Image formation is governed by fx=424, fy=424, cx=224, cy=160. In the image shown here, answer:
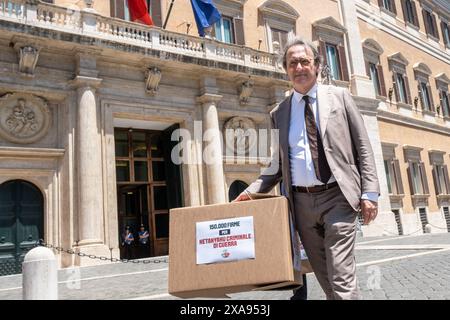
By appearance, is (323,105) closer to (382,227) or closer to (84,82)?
(84,82)

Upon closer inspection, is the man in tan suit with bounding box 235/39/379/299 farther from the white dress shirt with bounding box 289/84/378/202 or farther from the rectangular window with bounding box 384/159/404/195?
the rectangular window with bounding box 384/159/404/195

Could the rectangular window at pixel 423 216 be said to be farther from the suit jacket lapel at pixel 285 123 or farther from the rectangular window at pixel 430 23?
the suit jacket lapel at pixel 285 123

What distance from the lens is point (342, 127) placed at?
8.47 feet

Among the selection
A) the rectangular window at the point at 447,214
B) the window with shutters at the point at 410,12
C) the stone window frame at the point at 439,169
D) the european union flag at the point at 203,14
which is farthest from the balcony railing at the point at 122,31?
the rectangular window at the point at 447,214

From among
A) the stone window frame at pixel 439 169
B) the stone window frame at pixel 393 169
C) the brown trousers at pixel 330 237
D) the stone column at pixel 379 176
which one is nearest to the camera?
the brown trousers at pixel 330 237

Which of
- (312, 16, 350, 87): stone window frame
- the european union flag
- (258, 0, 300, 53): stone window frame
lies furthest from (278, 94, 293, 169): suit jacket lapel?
(312, 16, 350, 87): stone window frame

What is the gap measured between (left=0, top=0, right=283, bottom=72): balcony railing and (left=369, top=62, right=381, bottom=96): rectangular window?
8486 mm

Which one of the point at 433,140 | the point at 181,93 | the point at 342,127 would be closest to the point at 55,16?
the point at 181,93

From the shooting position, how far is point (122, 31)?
12.7 m

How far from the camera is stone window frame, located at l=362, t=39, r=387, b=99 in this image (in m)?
22.0

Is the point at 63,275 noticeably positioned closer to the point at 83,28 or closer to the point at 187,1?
the point at 83,28

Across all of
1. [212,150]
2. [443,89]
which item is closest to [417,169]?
[443,89]

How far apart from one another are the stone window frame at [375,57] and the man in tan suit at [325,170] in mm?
20551

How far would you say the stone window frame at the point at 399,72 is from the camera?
76.3 feet
